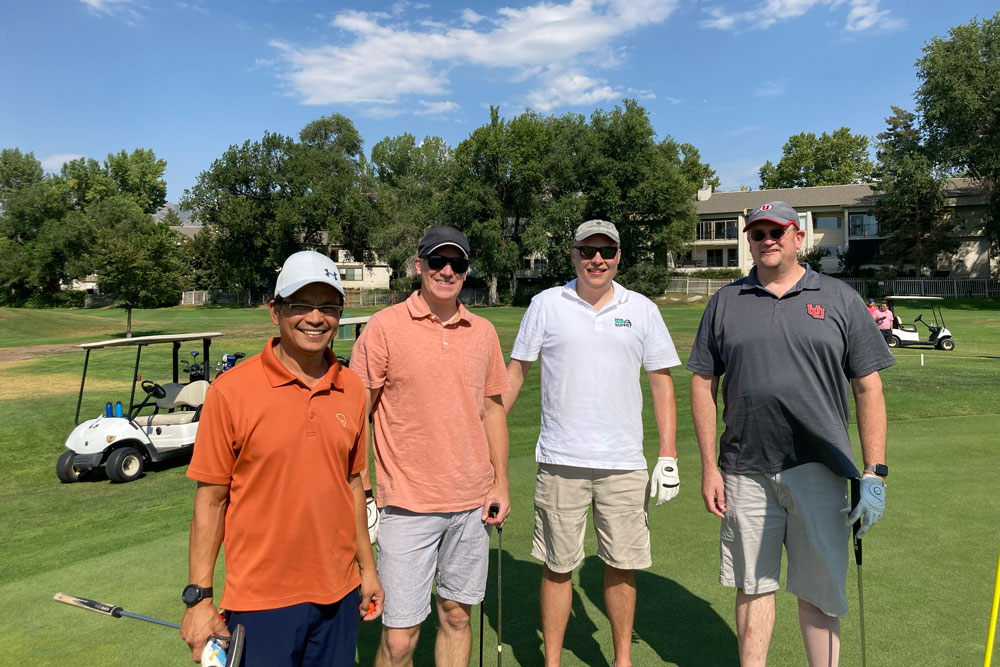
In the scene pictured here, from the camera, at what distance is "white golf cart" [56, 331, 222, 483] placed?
9.45 m

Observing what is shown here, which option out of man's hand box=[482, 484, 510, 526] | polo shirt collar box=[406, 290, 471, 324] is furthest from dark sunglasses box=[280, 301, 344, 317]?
man's hand box=[482, 484, 510, 526]

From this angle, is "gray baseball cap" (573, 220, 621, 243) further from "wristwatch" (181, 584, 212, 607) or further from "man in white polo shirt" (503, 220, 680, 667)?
"wristwatch" (181, 584, 212, 607)

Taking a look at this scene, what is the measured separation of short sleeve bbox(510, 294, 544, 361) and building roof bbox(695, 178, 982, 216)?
55.2 metres

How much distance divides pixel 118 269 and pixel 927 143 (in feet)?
157

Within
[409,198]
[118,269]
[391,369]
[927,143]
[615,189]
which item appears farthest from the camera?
[409,198]

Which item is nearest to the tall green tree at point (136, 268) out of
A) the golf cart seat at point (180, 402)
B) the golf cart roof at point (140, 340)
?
the golf cart seat at point (180, 402)

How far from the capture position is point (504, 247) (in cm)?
5697

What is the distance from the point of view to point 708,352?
11.1 feet

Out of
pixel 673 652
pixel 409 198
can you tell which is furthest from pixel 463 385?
pixel 409 198

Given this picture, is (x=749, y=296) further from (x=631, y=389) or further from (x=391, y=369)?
(x=391, y=369)

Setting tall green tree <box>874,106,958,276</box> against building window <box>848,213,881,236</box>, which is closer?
tall green tree <box>874,106,958,276</box>

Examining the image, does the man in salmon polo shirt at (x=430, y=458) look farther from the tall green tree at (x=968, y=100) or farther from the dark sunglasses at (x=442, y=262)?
the tall green tree at (x=968, y=100)

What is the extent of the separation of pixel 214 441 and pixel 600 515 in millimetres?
2111

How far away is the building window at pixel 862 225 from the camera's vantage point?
186ft
